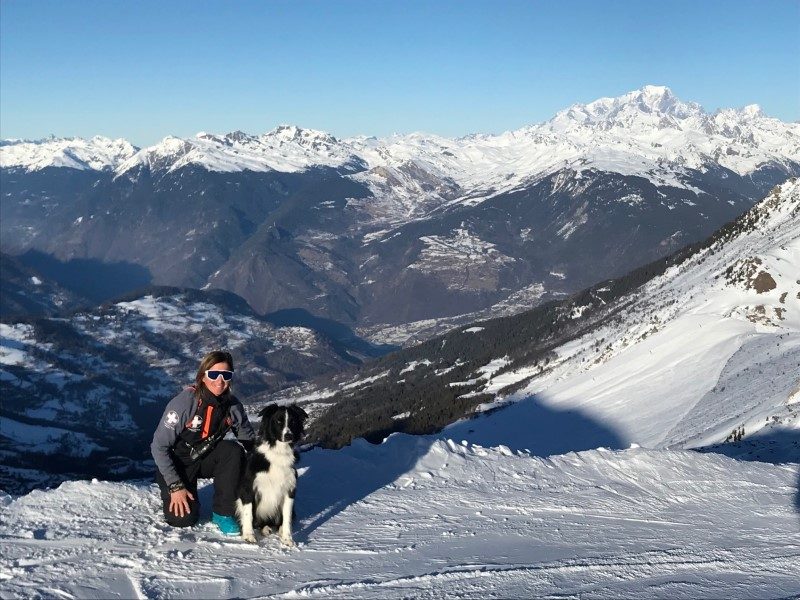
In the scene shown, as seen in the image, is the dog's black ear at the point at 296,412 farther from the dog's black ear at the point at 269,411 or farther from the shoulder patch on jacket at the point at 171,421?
the shoulder patch on jacket at the point at 171,421

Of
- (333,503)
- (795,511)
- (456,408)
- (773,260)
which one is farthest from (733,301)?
(333,503)

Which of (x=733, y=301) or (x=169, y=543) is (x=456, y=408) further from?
(x=169, y=543)

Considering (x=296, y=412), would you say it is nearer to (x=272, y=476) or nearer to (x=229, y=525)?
(x=272, y=476)

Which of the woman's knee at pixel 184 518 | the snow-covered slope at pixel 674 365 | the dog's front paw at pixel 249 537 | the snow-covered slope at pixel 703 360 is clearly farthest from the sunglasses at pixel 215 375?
the snow-covered slope at pixel 703 360

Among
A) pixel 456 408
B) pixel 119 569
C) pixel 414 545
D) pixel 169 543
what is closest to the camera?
pixel 119 569

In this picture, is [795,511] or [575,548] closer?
[575,548]

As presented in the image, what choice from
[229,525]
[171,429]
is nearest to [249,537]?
[229,525]

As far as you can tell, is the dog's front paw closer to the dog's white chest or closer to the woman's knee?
the dog's white chest
